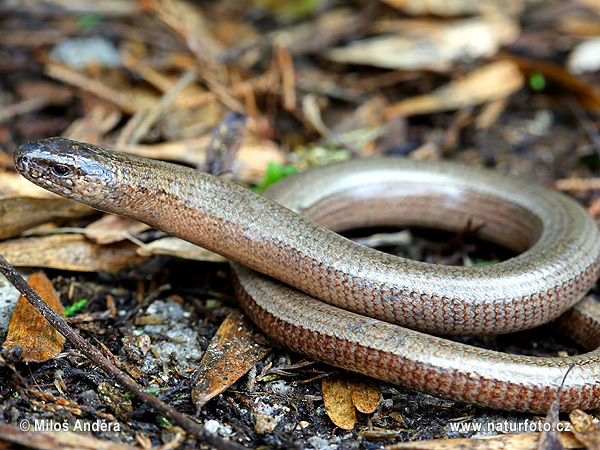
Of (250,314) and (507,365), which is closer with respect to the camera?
(507,365)

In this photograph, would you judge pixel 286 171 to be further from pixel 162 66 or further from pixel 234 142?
pixel 162 66

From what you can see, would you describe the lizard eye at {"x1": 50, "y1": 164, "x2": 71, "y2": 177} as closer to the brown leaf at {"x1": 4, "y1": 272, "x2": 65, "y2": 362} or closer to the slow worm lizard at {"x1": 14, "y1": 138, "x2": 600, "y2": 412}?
the slow worm lizard at {"x1": 14, "y1": 138, "x2": 600, "y2": 412}

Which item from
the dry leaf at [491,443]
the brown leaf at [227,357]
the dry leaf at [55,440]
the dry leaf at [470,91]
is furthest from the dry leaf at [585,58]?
the dry leaf at [55,440]

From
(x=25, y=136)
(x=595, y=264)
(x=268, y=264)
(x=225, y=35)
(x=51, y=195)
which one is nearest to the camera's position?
(x=268, y=264)

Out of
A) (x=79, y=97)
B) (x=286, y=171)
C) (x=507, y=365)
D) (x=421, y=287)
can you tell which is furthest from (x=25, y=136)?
(x=507, y=365)

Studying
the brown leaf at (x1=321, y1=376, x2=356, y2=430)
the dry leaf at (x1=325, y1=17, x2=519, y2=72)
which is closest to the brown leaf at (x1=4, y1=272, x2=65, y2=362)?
the brown leaf at (x1=321, y1=376, x2=356, y2=430)

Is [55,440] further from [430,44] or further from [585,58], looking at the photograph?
[585,58]

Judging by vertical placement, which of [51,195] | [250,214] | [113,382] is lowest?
[113,382]

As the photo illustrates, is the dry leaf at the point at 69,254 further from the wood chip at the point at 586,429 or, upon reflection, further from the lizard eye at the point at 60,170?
the wood chip at the point at 586,429
